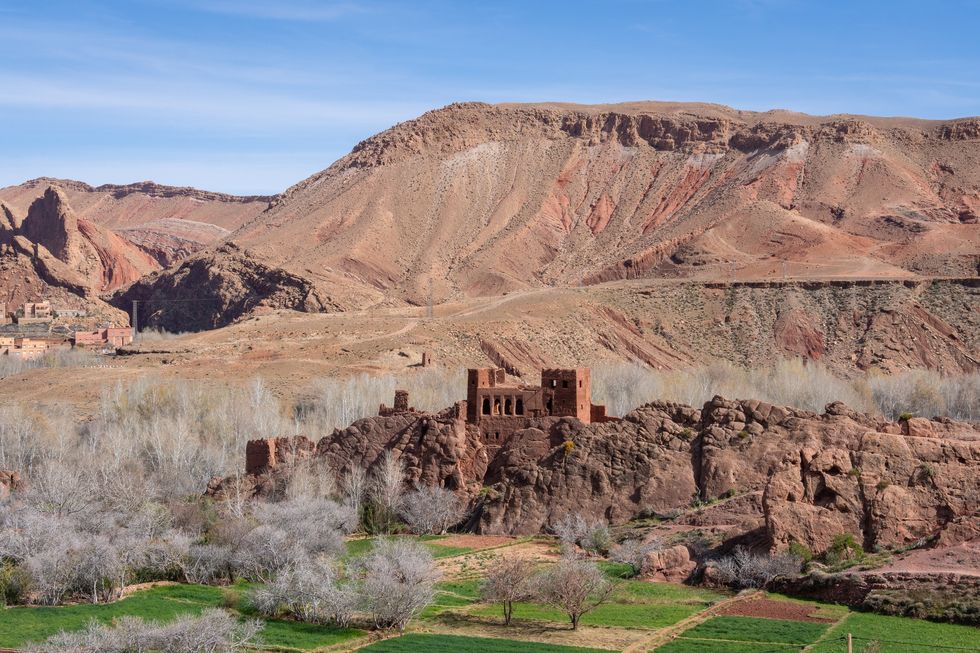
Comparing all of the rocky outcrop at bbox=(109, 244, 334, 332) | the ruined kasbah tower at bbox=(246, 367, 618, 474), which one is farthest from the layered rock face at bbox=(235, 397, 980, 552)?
the rocky outcrop at bbox=(109, 244, 334, 332)

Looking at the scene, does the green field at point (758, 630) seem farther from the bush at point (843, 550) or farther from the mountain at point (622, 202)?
the mountain at point (622, 202)

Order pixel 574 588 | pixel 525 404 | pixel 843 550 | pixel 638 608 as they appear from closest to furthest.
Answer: pixel 574 588 < pixel 638 608 < pixel 843 550 < pixel 525 404

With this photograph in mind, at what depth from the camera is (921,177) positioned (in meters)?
150

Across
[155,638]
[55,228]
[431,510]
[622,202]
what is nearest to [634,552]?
[431,510]

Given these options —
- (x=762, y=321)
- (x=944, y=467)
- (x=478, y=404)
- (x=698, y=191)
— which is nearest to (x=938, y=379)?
(x=762, y=321)

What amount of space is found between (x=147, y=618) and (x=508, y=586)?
897 cm

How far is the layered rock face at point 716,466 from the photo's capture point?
141 feet

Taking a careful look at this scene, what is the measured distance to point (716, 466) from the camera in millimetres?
51844

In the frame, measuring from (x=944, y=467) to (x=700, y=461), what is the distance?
10.2m

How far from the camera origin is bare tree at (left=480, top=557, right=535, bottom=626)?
40250 mm

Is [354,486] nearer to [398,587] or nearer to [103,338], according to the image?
[398,587]

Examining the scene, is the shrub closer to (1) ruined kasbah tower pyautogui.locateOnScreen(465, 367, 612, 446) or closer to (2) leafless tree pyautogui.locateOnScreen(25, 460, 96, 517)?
(1) ruined kasbah tower pyautogui.locateOnScreen(465, 367, 612, 446)

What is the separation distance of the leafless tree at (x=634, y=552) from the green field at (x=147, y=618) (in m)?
9.57

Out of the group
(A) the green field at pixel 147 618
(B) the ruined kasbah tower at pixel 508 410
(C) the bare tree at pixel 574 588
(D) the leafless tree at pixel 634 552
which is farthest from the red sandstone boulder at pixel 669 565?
(B) the ruined kasbah tower at pixel 508 410
